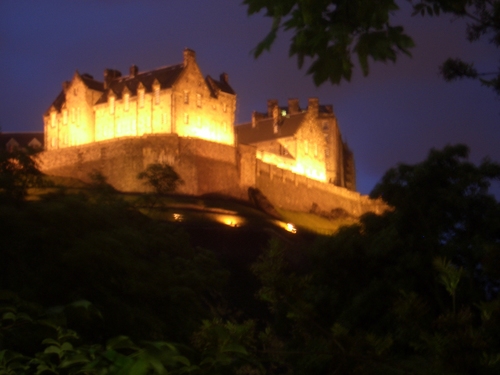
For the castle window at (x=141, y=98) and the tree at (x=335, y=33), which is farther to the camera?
the castle window at (x=141, y=98)

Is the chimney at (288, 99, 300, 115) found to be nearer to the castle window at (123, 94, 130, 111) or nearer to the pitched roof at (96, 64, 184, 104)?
the pitched roof at (96, 64, 184, 104)

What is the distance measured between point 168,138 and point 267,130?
67.1ft

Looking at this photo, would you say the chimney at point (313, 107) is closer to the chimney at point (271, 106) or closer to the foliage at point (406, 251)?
the chimney at point (271, 106)

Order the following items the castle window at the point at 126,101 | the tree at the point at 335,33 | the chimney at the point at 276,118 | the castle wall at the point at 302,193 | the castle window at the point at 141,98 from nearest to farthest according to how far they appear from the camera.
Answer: the tree at the point at 335,33 < the castle window at the point at 141,98 < the castle window at the point at 126,101 < the castle wall at the point at 302,193 < the chimney at the point at 276,118

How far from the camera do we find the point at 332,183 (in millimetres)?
73750

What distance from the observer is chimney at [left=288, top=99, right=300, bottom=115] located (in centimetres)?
7843

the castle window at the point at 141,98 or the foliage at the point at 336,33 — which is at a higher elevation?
the castle window at the point at 141,98

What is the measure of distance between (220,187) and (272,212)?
183 inches

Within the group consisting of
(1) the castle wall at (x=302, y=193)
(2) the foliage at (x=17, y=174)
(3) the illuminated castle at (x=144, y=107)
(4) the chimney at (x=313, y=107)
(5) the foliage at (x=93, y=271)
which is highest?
(4) the chimney at (x=313, y=107)

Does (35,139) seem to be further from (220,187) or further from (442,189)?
(442,189)

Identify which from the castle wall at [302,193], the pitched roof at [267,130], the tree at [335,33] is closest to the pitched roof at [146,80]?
the castle wall at [302,193]

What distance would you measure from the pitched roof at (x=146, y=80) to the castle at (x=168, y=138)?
0.08 m

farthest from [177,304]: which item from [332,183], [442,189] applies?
[332,183]

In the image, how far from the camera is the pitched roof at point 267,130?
72.9 meters
